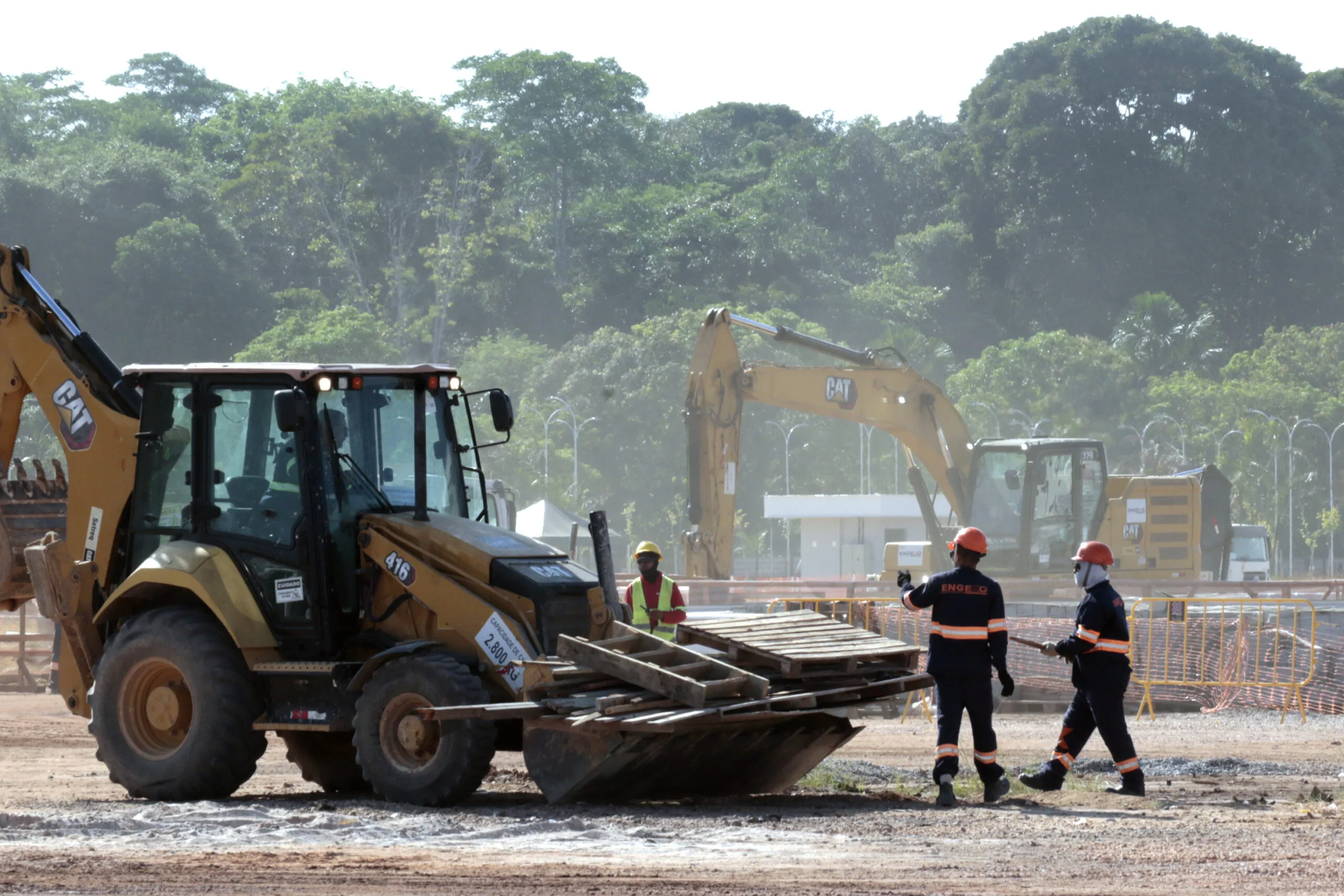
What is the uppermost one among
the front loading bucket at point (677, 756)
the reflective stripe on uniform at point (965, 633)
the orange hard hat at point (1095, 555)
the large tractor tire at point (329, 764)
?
the orange hard hat at point (1095, 555)

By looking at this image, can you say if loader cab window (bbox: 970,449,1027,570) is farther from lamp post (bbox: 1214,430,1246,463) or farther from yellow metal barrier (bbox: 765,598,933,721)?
lamp post (bbox: 1214,430,1246,463)

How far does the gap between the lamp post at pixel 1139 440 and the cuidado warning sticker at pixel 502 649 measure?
65.5m

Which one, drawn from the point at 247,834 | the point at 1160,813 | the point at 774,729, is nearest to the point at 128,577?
the point at 247,834

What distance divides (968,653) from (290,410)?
14.6ft

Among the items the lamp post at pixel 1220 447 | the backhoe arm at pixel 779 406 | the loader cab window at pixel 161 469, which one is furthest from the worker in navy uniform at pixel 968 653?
the lamp post at pixel 1220 447

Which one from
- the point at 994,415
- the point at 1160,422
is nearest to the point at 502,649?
the point at 994,415

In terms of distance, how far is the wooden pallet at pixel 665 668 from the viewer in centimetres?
1034

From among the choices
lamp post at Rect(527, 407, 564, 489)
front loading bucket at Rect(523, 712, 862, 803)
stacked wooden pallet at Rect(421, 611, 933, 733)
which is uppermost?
lamp post at Rect(527, 407, 564, 489)

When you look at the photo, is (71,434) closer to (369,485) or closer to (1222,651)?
(369,485)

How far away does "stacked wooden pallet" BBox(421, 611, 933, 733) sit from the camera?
33.7 ft

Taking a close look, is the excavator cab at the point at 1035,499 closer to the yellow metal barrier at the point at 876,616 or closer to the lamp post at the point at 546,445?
the yellow metal barrier at the point at 876,616

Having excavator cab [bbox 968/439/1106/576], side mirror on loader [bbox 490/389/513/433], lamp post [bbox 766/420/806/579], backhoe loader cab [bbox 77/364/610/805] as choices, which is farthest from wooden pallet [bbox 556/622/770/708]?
lamp post [bbox 766/420/806/579]

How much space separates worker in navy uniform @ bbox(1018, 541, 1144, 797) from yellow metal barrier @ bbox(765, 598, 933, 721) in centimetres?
796

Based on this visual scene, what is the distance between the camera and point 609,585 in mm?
11852
